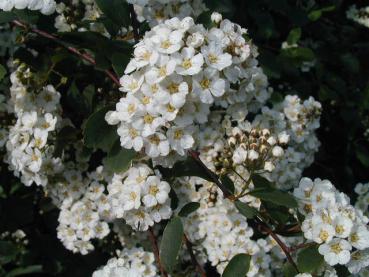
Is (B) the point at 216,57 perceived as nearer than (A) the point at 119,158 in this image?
Yes

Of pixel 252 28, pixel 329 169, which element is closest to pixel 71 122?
pixel 252 28

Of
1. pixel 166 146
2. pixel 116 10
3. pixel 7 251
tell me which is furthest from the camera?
pixel 7 251

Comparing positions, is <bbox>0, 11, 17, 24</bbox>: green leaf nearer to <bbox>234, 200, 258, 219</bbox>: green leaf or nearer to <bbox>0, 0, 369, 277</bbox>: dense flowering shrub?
<bbox>0, 0, 369, 277</bbox>: dense flowering shrub

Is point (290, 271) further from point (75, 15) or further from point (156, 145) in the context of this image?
point (75, 15)

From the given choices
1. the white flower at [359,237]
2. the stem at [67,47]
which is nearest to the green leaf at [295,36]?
the stem at [67,47]

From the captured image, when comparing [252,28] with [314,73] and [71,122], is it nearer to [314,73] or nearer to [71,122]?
[314,73]

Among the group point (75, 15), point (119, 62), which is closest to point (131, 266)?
point (119, 62)
